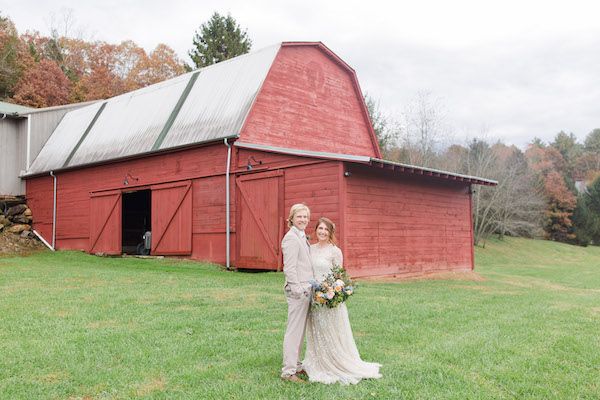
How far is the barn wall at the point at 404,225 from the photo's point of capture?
1288cm

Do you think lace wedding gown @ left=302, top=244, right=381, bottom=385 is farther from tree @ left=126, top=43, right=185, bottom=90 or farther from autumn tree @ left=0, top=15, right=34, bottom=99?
tree @ left=126, top=43, right=185, bottom=90

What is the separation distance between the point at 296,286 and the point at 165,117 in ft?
48.0

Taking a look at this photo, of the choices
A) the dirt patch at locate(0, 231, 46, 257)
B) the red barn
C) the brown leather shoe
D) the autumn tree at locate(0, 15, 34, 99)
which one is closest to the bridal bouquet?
the brown leather shoe

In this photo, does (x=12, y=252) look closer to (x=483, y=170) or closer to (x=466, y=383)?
(x=466, y=383)

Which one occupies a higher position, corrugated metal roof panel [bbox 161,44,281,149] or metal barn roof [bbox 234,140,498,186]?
corrugated metal roof panel [bbox 161,44,281,149]

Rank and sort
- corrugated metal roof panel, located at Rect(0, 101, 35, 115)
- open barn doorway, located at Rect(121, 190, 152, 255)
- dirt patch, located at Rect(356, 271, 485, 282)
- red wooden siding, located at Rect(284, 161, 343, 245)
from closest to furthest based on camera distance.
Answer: red wooden siding, located at Rect(284, 161, 343, 245) → dirt patch, located at Rect(356, 271, 485, 282) → corrugated metal roof panel, located at Rect(0, 101, 35, 115) → open barn doorway, located at Rect(121, 190, 152, 255)

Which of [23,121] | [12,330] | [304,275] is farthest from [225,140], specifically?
[23,121]

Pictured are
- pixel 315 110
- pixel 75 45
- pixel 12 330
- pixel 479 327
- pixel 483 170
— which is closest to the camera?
pixel 12 330

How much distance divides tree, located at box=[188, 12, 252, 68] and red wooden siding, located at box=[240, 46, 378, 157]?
1020 inches

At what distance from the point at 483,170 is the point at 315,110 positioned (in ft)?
69.8

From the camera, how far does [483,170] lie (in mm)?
35875

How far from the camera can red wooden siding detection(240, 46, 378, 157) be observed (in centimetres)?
1622

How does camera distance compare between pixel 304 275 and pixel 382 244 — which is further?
pixel 382 244

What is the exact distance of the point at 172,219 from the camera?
651 inches
